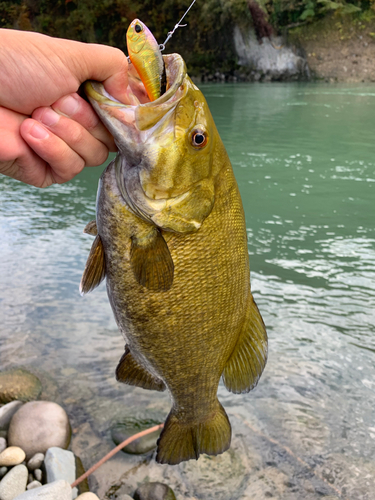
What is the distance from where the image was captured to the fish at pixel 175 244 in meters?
1.56

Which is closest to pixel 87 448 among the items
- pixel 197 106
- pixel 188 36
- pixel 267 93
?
pixel 197 106

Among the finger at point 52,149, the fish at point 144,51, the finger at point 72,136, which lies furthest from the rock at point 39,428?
the fish at point 144,51

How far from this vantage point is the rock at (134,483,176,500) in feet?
9.87

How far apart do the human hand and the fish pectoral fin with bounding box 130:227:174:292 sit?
51 cm

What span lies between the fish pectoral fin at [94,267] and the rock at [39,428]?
6.92ft

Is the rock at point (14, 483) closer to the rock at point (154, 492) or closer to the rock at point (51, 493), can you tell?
the rock at point (51, 493)

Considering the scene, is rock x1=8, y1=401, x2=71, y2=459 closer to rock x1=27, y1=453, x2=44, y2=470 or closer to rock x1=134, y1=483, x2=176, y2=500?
rock x1=27, y1=453, x2=44, y2=470

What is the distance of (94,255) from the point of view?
5.69ft

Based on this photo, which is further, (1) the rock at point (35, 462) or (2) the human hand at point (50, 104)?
(1) the rock at point (35, 462)

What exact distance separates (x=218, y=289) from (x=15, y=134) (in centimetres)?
101

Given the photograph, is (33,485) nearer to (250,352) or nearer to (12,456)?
(12,456)

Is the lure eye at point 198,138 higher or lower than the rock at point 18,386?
higher

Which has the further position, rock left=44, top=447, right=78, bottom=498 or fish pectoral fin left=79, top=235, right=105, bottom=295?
rock left=44, top=447, right=78, bottom=498

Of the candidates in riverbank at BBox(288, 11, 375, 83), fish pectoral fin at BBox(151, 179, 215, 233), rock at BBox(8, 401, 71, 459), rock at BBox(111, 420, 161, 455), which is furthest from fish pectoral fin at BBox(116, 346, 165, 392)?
riverbank at BBox(288, 11, 375, 83)
